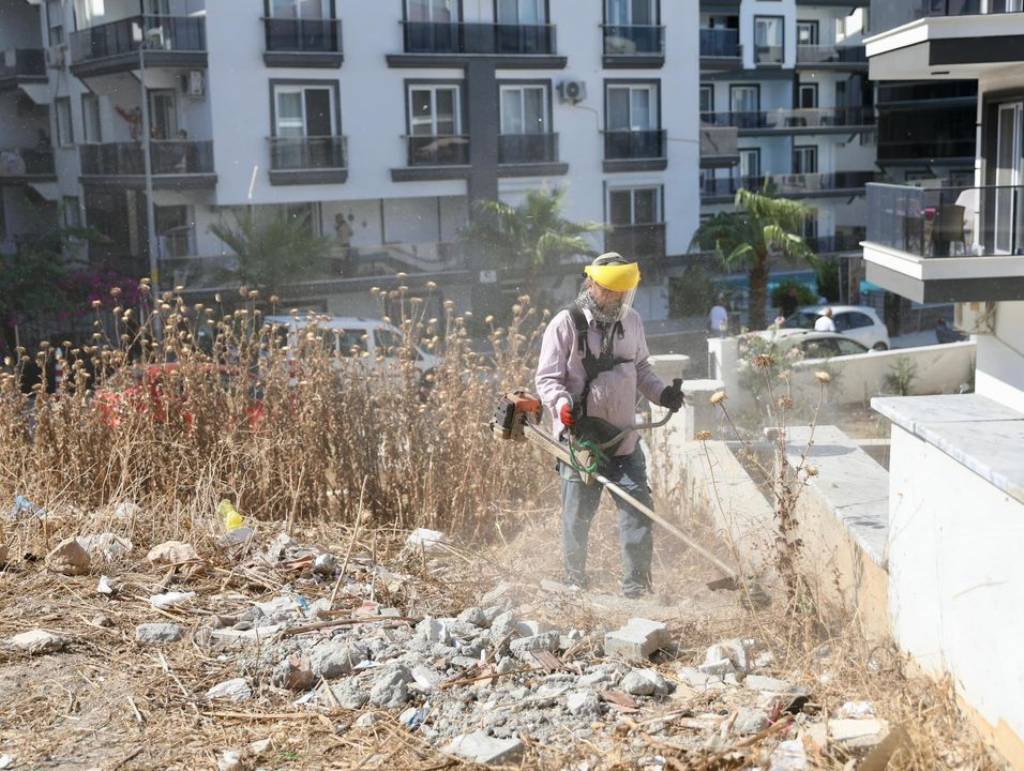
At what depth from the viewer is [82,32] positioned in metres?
31.2

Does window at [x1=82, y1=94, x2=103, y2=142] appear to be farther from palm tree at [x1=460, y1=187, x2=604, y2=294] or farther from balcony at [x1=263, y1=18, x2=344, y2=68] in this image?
palm tree at [x1=460, y1=187, x2=604, y2=294]

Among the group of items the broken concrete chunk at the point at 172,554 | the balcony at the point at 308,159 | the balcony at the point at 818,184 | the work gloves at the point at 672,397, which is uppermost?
the balcony at the point at 308,159

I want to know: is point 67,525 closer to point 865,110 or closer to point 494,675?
point 494,675

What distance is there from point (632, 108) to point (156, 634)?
30.7m

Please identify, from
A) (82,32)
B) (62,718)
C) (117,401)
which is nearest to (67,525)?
(117,401)

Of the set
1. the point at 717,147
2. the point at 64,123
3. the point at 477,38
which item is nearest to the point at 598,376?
the point at 477,38

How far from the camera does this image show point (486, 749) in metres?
4.16

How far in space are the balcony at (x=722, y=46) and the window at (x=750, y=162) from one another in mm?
5908

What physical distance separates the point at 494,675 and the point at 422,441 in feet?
9.52

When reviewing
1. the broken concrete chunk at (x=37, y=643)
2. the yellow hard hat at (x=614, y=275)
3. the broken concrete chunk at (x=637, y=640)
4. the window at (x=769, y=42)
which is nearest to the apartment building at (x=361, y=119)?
the window at (x=769, y=42)

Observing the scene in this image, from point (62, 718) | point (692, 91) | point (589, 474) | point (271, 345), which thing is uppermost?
point (692, 91)

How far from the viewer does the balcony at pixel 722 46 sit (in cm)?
3822

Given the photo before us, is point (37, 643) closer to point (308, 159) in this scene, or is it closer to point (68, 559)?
point (68, 559)

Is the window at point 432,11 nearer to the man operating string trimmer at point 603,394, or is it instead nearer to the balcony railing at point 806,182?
the balcony railing at point 806,182
